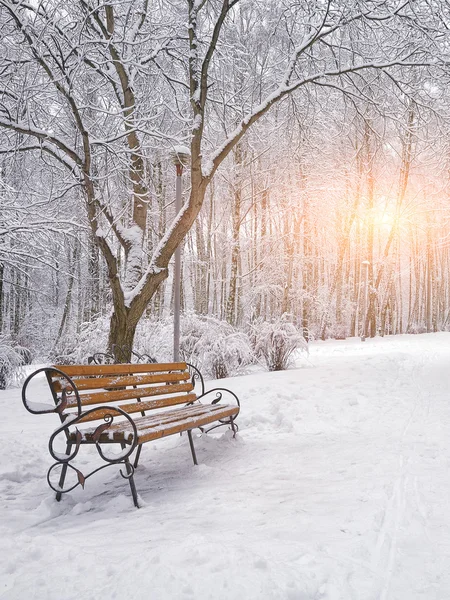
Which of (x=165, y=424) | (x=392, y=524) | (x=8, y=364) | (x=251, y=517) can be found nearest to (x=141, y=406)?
(x=165, y=424)

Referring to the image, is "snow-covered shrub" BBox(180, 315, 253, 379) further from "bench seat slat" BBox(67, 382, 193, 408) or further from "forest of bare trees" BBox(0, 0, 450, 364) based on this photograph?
"bench seat slat" BBox(67, 382, 193, 408)

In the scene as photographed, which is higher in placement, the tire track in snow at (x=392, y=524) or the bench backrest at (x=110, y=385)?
the bench backrest at (x=110, y=385)

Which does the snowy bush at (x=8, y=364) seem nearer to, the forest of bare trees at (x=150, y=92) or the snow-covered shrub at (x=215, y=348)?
the forest of bare trees at (x=150, y=92)

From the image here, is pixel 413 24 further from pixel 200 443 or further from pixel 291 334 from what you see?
pixel 200 443

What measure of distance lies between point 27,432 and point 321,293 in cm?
1875

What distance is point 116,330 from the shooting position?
715 cm

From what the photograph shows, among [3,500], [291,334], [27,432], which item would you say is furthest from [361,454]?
[291,334]

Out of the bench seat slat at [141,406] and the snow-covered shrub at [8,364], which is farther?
the snow-covered shrub at [8,364]

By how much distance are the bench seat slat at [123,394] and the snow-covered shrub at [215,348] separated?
447 centimetres

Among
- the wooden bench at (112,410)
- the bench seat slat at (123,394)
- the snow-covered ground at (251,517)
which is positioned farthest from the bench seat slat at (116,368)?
the snow-covered ground at (251,517)

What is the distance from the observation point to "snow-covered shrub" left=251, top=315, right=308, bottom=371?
955cm

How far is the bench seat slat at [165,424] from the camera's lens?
310 centimetres

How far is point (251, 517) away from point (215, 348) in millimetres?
6879

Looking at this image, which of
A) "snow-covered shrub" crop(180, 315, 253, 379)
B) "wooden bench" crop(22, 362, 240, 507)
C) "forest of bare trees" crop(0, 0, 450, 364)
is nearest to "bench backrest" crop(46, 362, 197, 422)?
"wooden bench" crop(22, 362, 240, 507)
